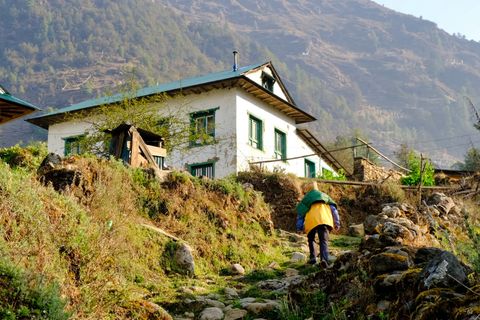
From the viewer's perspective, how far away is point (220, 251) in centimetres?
1402

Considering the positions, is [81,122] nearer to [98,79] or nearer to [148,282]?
[148,282]

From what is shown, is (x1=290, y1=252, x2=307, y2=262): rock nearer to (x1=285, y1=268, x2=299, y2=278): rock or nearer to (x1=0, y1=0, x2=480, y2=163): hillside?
(x1=285, y1=268, x2=299, y2=278): rock

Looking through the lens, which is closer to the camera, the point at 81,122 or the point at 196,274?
the point at 196,274

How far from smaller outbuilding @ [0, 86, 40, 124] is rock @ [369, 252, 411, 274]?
33.4 ft

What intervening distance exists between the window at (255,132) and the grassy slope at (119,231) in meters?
12.4

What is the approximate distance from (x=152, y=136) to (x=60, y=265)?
31.6ft

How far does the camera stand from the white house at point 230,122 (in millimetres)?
28356

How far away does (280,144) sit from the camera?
32.1m

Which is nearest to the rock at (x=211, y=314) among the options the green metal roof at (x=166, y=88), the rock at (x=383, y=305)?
the rock at (x=383, y=305)

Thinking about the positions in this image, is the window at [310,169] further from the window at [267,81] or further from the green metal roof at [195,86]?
the window at [267,81]

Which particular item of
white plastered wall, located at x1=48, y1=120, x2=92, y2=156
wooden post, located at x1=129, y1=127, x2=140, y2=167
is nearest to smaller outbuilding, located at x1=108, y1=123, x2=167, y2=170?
wooden post, located at x1=129, y1=127, x2=140, y2=167

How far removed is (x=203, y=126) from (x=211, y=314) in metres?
20.1

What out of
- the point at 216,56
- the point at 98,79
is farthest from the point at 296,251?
the point at 216,56

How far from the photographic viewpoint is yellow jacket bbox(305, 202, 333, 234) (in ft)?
44.1
